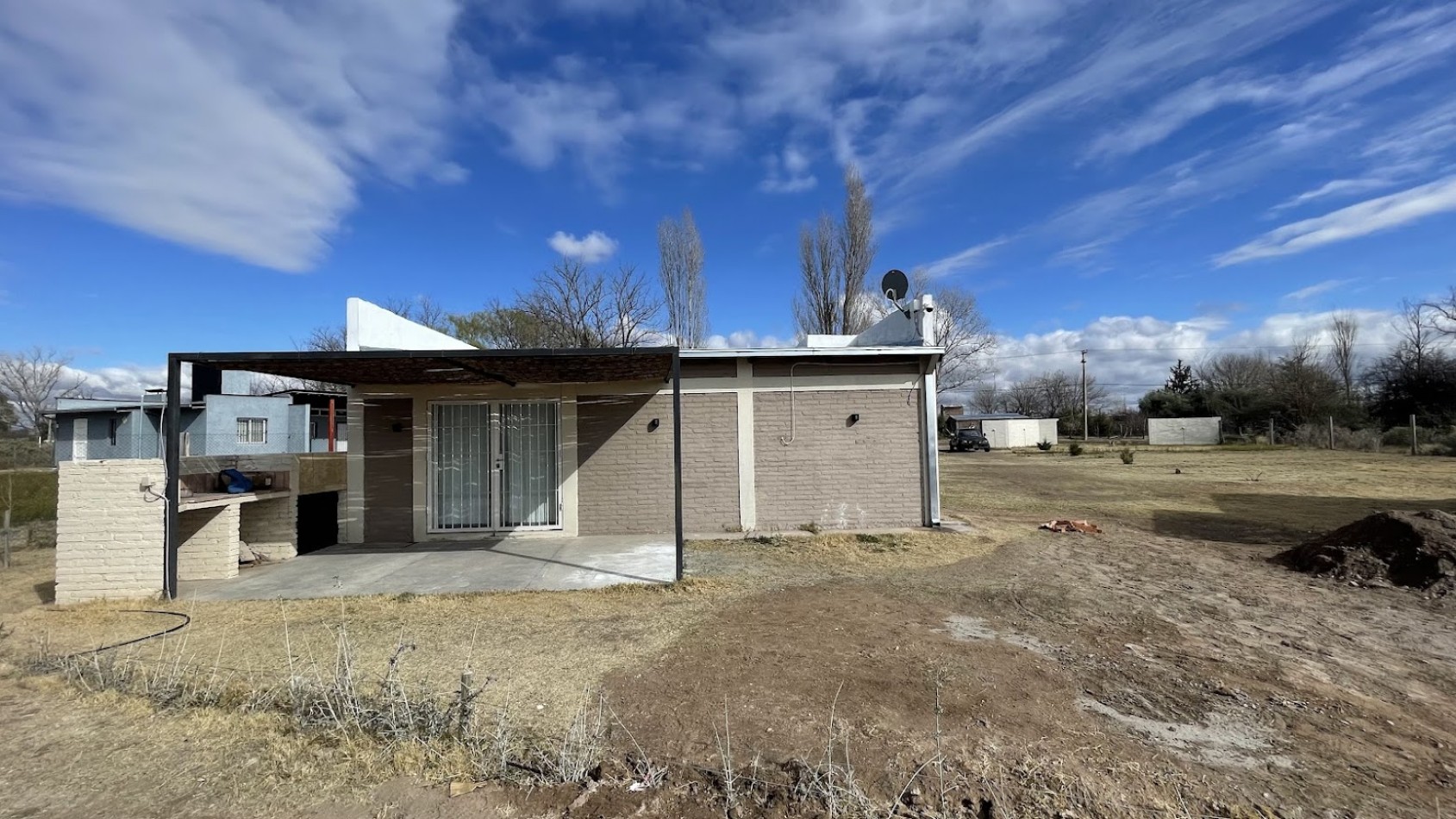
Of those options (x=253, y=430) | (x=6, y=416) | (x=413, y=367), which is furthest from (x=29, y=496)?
(x=6, y=416)

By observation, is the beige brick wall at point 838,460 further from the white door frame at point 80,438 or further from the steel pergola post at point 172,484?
the white door frame at point 80,438

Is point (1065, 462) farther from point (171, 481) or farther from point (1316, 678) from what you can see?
point (171, 481)

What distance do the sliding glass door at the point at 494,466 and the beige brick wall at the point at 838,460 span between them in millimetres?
3343

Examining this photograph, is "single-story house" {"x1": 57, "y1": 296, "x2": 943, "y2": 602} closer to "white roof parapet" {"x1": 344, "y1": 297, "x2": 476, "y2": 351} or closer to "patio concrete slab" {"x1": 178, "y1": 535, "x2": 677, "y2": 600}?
"white roof parapet" {"x1": 344, "y1": 297, "x2": 476, "y2": 351}

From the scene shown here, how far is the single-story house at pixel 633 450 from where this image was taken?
373 inches

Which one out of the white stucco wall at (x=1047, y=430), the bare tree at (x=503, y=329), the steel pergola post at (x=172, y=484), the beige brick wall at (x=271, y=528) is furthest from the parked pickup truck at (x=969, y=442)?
the steel pergola post at (x=172, y=484)

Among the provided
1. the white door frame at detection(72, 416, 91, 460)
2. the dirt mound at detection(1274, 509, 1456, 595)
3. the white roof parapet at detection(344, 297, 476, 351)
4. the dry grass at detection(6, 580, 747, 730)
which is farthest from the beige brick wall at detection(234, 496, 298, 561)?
the white door frame at detection(72, 416, 91, 460)

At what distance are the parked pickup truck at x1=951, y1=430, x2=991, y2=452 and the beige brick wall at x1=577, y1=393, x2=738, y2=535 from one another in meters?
32.0

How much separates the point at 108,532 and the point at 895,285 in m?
11.5

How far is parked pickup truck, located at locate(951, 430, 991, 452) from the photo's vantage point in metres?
38.6

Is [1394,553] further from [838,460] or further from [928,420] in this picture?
[838,460]

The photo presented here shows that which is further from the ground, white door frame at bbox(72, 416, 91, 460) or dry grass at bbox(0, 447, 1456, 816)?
white door frame at bbox(72, 416, 91, 460)

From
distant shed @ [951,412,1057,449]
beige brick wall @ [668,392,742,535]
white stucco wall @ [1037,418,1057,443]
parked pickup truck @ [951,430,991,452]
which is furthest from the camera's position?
white stucco wall @ [1037,418,1057,443]

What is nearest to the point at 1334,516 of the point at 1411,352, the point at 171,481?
the point at 171,481
